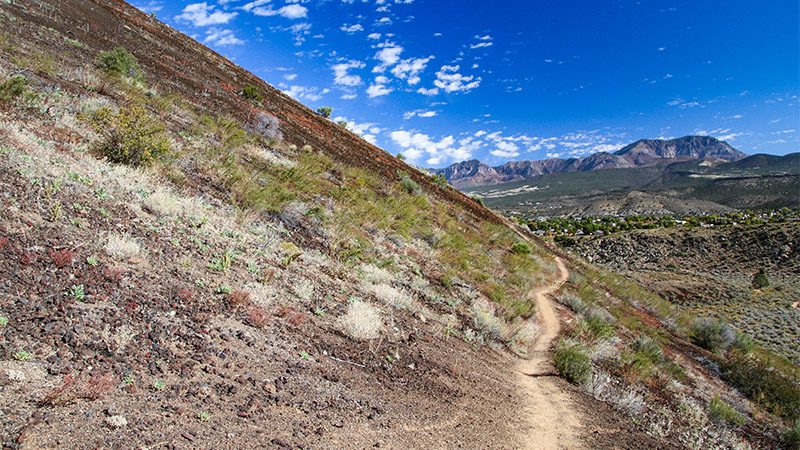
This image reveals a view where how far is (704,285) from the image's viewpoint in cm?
4206

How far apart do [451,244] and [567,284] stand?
777cm

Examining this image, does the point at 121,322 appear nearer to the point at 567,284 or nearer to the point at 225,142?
the point at 225,142

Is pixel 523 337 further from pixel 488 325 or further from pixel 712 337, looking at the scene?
pixel 712 337

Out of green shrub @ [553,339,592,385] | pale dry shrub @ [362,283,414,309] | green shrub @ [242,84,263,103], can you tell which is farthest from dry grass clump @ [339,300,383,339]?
green shrub @ [242,84,263,103]

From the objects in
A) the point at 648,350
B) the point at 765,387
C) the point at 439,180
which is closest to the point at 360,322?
the point at 648,350

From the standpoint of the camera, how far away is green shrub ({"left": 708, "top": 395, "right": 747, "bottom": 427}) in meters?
9.98

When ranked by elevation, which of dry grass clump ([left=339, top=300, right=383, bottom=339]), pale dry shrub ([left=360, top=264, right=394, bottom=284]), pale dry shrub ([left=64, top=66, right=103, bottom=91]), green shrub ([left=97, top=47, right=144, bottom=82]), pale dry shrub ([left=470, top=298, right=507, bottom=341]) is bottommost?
pale dry shrub ([left=470, top=298, right=507, bottom=341])

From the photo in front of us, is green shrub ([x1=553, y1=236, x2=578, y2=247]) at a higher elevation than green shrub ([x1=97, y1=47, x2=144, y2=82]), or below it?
below

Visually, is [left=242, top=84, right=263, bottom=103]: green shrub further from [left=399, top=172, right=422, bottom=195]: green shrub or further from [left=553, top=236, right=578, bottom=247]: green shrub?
[left=553, top=236, right=578, bottom=247]: green shrub

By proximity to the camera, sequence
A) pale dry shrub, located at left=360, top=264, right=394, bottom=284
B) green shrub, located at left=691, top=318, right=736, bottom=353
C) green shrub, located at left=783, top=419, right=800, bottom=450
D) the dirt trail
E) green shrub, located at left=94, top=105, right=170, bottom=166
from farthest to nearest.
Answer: green shrub, located at left=691, top=318, right=736, bottom=353 → green shrub, located at left=783, top=419, right=800, bottom=450 → pale dry shrub, located at left=360, top=264, right=394, bottom=284 → green shrub, located at left=94, top=105, right=170, bottom=166 → the dirt trail

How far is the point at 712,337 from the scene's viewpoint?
19125 mm

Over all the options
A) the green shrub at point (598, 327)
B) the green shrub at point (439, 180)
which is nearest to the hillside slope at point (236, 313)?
the green shrub at point (598, 327)

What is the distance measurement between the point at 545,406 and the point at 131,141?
9393mm

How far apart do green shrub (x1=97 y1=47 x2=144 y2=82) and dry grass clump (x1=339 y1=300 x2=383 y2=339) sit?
13.2 metres
